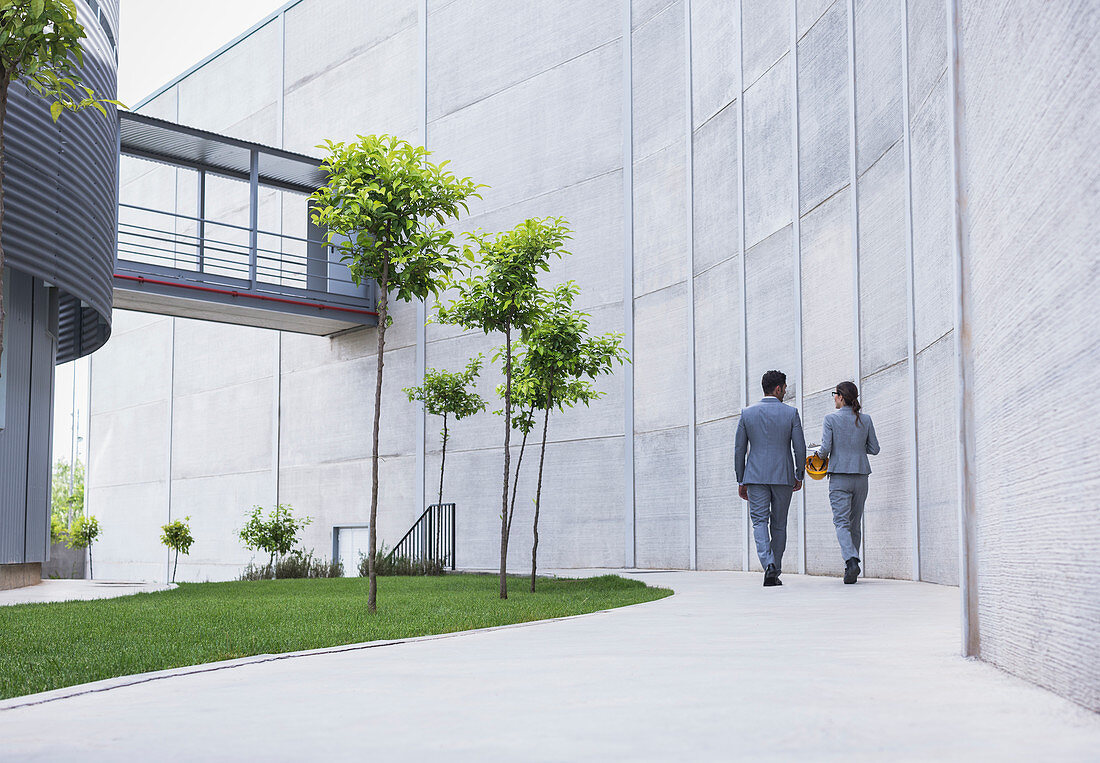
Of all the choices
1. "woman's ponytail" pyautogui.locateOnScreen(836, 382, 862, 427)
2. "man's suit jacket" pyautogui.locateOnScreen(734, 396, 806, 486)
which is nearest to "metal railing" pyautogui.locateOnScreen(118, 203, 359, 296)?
"man's suit jacket" pyautogui.locateOnScreen(734, 396, 806, 486)

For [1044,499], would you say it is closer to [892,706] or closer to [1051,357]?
[1051,357]

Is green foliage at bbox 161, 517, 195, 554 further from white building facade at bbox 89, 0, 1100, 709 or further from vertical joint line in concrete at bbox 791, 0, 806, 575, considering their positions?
vertical joint line in concrete at bbox 791, 0, 806, 575

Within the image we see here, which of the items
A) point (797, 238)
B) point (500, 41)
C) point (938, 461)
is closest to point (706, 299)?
point (797, 238)

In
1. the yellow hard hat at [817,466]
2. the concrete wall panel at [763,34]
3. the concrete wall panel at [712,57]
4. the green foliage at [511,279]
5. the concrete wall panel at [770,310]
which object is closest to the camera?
the yellow hard hat at [817,466]

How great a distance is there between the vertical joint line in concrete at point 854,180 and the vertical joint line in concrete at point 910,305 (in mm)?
1093

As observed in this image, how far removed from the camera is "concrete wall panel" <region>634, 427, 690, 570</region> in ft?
46.5

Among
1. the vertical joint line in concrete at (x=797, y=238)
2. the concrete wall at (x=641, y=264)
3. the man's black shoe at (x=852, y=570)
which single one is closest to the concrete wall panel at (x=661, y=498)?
the concrete wall at (x=641, y=264)

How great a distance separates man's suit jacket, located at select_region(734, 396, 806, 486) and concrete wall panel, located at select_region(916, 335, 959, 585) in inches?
37.9

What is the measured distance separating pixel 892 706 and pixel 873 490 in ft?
22.9

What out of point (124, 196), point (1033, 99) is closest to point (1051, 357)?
point (1033, 99)

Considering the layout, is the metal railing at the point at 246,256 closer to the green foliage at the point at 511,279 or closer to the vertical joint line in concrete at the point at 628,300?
the vertical joint line in concrete at the point at 628,300

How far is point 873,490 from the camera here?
31.2 feet

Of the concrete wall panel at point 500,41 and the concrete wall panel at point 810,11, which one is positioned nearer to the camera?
the concrete wall panel at point 810,11

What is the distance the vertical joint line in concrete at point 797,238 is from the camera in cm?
1103
